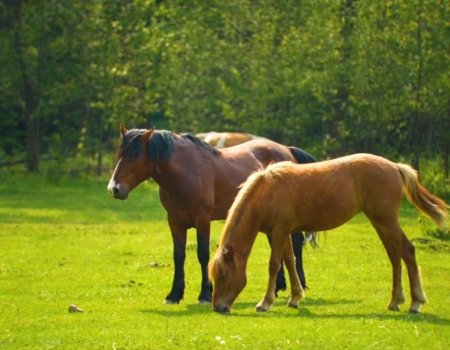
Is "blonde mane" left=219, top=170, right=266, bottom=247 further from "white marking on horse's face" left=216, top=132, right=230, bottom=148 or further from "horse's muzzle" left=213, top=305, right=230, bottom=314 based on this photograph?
"white marking on horse's face" left=216, top=132, right=230, bottom=148

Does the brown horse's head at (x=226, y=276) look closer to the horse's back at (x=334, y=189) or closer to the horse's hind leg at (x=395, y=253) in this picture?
the horse's back at (x=334, y=189)

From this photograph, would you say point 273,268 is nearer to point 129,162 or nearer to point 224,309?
point 224,309

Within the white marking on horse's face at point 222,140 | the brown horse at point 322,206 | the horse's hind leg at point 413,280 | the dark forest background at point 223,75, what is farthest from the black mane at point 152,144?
the dark forest background at point 223,75

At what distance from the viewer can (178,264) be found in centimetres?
1405

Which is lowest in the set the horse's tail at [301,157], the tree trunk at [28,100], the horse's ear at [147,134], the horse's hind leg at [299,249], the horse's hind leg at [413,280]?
the tree trunk at [28,100]

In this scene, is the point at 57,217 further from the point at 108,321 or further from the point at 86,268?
the point at 108,321

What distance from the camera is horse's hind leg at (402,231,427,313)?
12.5 metres

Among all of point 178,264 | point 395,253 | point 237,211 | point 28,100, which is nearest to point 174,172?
point 178,264

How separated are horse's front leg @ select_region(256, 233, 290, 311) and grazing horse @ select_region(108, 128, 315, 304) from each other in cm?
121

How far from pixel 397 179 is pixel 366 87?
1870 cm

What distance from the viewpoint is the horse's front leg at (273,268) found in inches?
496

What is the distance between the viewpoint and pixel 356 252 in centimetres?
1923

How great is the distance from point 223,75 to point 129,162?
24.8 meters

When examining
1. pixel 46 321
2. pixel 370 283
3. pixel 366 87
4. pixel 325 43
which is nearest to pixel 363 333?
pixel 46 321
